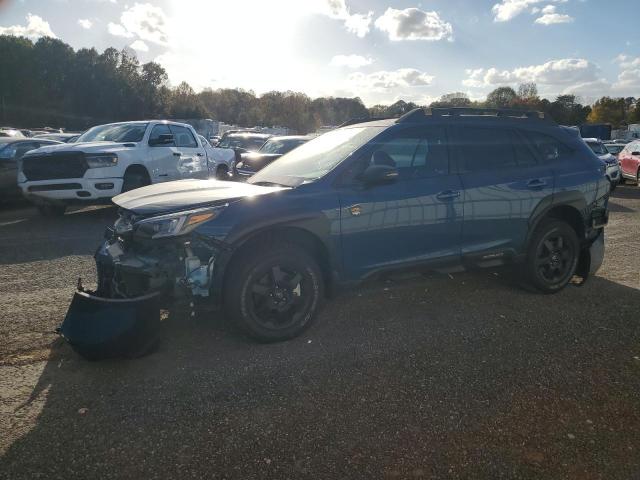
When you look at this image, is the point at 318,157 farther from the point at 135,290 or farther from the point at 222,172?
the point at 222,172

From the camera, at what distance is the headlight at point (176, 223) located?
10.9 ft

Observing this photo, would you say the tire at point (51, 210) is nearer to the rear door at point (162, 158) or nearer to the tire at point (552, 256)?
the rear door at point (162, 158)

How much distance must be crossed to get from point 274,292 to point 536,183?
9.37 ft

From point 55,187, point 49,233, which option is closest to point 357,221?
point 49,233

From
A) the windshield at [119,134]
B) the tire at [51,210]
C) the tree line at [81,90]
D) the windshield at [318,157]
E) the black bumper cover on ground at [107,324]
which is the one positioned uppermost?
the tree line at [81,90]

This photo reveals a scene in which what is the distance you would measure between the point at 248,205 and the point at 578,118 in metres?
93.3

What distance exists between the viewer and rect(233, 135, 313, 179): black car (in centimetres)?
1215

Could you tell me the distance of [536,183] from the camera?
15.2ft

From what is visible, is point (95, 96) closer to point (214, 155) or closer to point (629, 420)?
point (214, 155)

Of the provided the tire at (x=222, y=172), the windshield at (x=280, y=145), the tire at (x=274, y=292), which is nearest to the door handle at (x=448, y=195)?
the tire at (x=274, y=292)

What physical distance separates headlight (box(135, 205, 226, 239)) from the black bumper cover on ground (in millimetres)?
445

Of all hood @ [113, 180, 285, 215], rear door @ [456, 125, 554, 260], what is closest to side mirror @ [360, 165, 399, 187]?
hood @ [113, 180, 285, 215]

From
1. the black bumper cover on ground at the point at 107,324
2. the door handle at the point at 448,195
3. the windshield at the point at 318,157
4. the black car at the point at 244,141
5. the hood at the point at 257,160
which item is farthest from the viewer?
the black car at the point at 244,141

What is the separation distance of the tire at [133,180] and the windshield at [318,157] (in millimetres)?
5007
